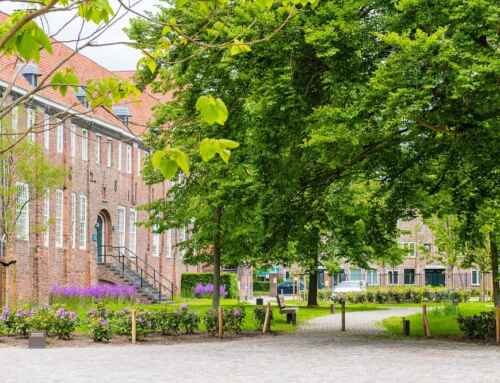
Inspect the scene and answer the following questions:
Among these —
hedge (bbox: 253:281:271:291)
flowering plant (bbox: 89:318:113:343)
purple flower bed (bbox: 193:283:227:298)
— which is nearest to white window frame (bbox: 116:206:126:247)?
purple flower bed (bbox: 193:283:227:298)

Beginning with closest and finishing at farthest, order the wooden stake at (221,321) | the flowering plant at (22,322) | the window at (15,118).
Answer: the flowering plant at (22,322) < the wooden stake at (221,321) < the window at (15,118)

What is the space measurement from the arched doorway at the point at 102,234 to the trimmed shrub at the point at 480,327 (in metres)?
28.2

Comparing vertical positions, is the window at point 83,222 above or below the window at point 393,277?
above

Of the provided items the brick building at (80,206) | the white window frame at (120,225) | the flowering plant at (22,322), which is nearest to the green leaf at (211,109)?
the flowering plant at (22,322)

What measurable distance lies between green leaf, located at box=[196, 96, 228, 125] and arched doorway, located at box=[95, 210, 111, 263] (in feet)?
155

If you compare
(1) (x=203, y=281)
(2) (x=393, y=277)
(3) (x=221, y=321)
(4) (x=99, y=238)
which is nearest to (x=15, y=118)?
(3) (x=221, y=321)

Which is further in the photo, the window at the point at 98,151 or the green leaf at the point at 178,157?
the window at the point at 98,151

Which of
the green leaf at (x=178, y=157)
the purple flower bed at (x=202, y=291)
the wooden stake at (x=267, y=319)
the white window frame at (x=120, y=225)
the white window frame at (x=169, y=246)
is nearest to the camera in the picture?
the green leaf at (x=178, y=157)

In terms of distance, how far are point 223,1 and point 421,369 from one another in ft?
43.6

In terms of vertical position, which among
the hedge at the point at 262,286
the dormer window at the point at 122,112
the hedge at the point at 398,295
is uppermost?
the dormer window at the point at 122,112

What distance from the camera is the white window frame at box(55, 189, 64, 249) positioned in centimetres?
4559

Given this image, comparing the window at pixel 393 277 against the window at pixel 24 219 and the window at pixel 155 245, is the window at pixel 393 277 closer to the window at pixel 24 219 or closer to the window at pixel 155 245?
the window at pixel 155 245

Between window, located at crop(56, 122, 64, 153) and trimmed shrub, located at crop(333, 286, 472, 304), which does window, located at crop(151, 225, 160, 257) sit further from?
window, located at crop(56, 122, 64, 153)

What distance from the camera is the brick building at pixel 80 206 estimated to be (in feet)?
136
